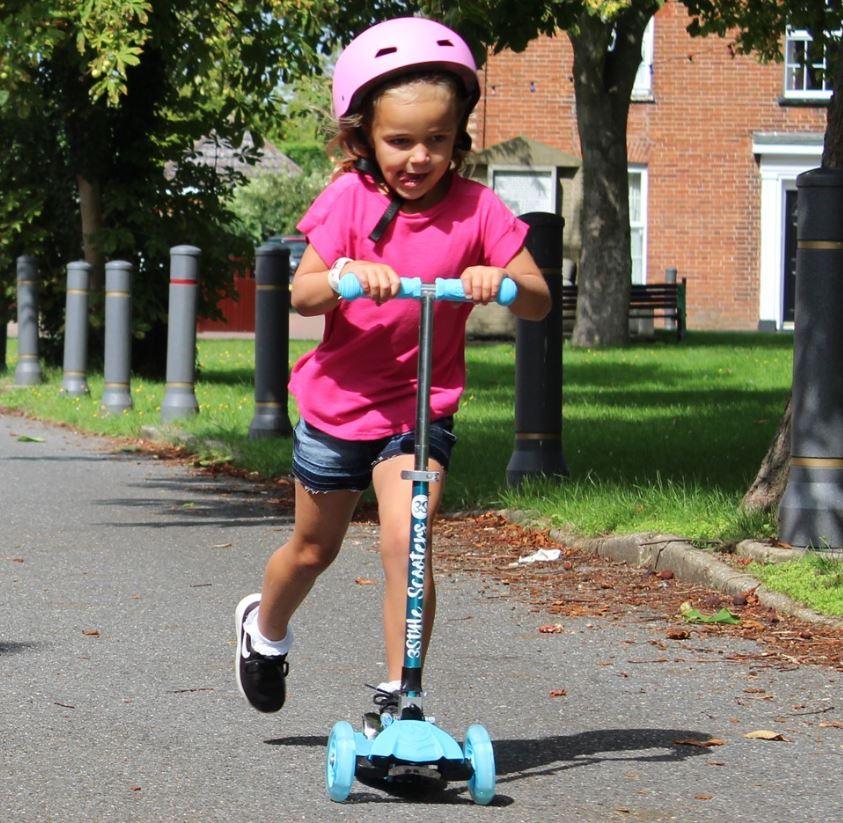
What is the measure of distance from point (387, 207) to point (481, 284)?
1.31 feet

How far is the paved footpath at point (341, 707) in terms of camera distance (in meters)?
4.18

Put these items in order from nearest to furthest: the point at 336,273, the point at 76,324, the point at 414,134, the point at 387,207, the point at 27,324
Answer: the point at 336,273 → the point at 414,134 → the point at 387,207 → the point at 76,324 → the point at 27,324

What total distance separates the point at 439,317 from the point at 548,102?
30.9 m

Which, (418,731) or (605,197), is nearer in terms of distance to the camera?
(418,731)

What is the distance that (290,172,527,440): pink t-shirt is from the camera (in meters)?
4.27

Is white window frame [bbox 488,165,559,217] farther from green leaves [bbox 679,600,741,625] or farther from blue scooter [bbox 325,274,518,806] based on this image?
blue scooter [bbox 325,274,518,806]

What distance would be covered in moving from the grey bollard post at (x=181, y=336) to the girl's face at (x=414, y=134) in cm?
1020

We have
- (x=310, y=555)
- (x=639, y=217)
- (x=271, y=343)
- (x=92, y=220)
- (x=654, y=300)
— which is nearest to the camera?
(x=310, y=555)

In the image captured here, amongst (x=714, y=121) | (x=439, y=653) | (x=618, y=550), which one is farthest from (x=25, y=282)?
(x=714, y=121)

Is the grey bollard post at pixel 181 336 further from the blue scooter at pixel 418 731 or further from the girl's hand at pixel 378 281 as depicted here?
the girl's hand at pixel 378 281

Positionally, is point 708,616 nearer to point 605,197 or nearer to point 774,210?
point 605,197

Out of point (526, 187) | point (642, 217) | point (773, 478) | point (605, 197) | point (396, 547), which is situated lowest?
Result: point (773, 478)

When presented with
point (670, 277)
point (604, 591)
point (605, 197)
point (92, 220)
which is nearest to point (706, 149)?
point (670, 277)

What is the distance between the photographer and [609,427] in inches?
506
